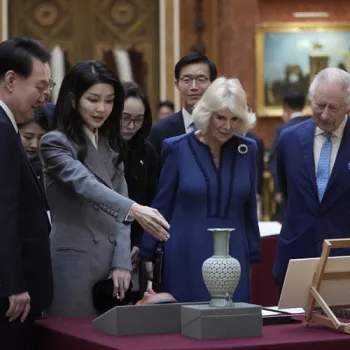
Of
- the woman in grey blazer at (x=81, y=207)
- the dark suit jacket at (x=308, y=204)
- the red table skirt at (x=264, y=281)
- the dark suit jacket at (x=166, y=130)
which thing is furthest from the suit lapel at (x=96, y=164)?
the red table skirt at (x=264, y=281)

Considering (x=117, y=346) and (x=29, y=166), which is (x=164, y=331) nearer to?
(x=117, y=346)

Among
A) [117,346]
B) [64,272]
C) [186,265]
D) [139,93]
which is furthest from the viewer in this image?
[139,93]

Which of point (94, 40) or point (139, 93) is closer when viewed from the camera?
point (139, 93)

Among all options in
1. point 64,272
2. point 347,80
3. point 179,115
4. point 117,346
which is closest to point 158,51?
point 179,115

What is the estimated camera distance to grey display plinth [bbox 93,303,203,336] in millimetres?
4191

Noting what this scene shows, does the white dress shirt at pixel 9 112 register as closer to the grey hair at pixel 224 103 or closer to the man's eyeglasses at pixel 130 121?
the grey hair at pixel 224 103

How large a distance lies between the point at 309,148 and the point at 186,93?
4.16 feet

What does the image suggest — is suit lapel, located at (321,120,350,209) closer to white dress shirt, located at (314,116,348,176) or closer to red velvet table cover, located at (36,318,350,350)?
white dress shirt, located at (314,116,348,176)

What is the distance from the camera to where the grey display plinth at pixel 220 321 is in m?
4.08

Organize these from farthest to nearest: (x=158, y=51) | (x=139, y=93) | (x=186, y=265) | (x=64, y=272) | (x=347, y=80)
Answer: (x=158, y=51) → (x=139, y=93) → (x=347, y=80) → (x=186, y=265) → (x=64, y=272)

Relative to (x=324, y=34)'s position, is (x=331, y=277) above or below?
below

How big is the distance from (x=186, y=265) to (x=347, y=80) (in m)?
1.43

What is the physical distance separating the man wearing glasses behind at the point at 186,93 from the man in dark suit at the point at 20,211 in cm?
240

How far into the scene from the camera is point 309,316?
14.6 feet
